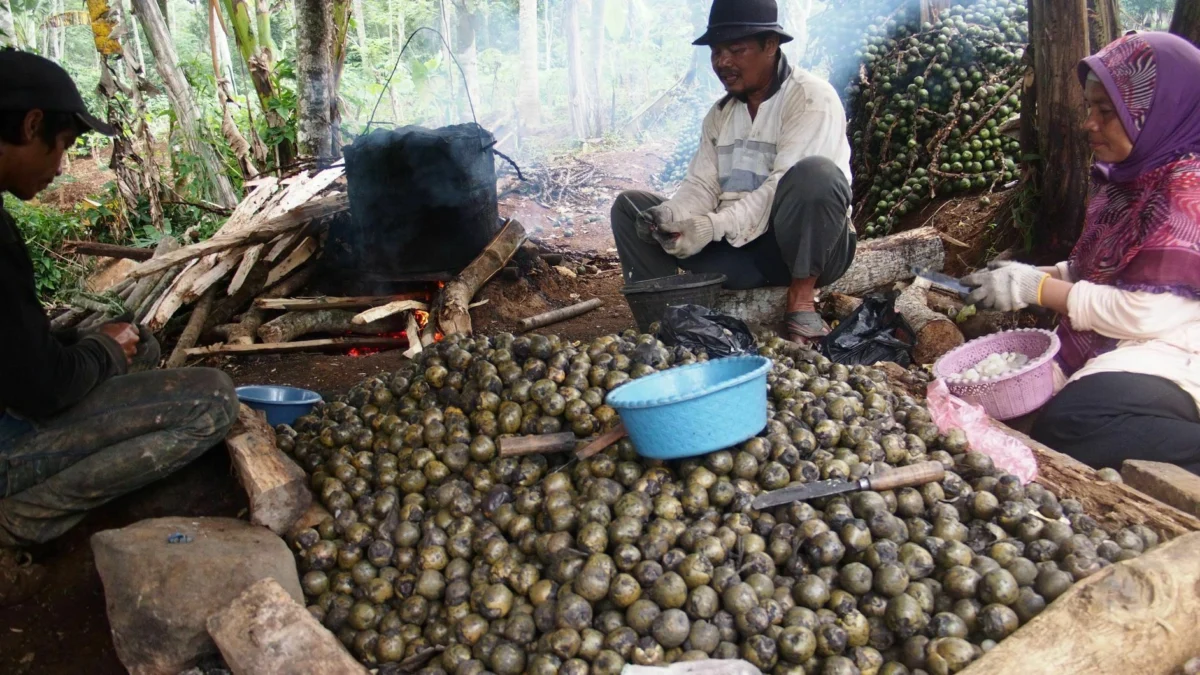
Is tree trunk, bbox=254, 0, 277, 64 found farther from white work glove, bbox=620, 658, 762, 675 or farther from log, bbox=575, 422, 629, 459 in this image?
white work glove, bbox=620, 658, 762, 675

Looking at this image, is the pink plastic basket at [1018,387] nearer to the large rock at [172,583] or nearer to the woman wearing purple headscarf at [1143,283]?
the woman wearing purple headscarf at [1143,283]

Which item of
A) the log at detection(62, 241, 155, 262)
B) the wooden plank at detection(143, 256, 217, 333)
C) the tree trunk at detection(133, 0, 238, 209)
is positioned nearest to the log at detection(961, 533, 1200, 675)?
the wooden plank at detection(143, 256, 217, 333)

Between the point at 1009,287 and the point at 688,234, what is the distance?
1899 mm

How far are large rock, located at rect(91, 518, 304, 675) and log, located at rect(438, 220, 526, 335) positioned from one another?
110 inches

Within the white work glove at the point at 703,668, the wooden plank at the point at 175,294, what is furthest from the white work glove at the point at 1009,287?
the wooden plank at the point at 175,294

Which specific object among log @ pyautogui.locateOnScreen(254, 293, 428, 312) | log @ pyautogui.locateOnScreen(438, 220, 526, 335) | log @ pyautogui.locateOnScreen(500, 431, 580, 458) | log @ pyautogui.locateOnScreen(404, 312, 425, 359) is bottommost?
log @ pyautogui.locateOnScreen(404, 312, 425, 359)

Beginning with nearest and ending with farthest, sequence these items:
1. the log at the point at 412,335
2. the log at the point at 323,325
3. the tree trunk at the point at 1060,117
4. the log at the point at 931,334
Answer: the log at the point at 931,334 < the tree trunk at the point at 1060,117 < the log at the point at 412,335 < the log at the point at 323,325

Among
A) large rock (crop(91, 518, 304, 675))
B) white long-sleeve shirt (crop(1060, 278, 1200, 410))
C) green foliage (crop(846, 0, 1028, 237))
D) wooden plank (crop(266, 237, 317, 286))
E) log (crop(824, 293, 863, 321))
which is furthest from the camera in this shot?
wooden plank (crop(266, 237, 317, 286))

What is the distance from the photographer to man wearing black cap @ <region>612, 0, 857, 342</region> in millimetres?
4426

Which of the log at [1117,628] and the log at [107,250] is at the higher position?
the log at [1117,628]

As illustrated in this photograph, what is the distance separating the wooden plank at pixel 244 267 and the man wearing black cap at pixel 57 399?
2.94 m

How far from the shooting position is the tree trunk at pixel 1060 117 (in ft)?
15.5

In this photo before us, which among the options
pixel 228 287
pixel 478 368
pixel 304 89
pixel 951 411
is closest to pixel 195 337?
pixel 228 287

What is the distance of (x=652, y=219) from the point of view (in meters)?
4.91
